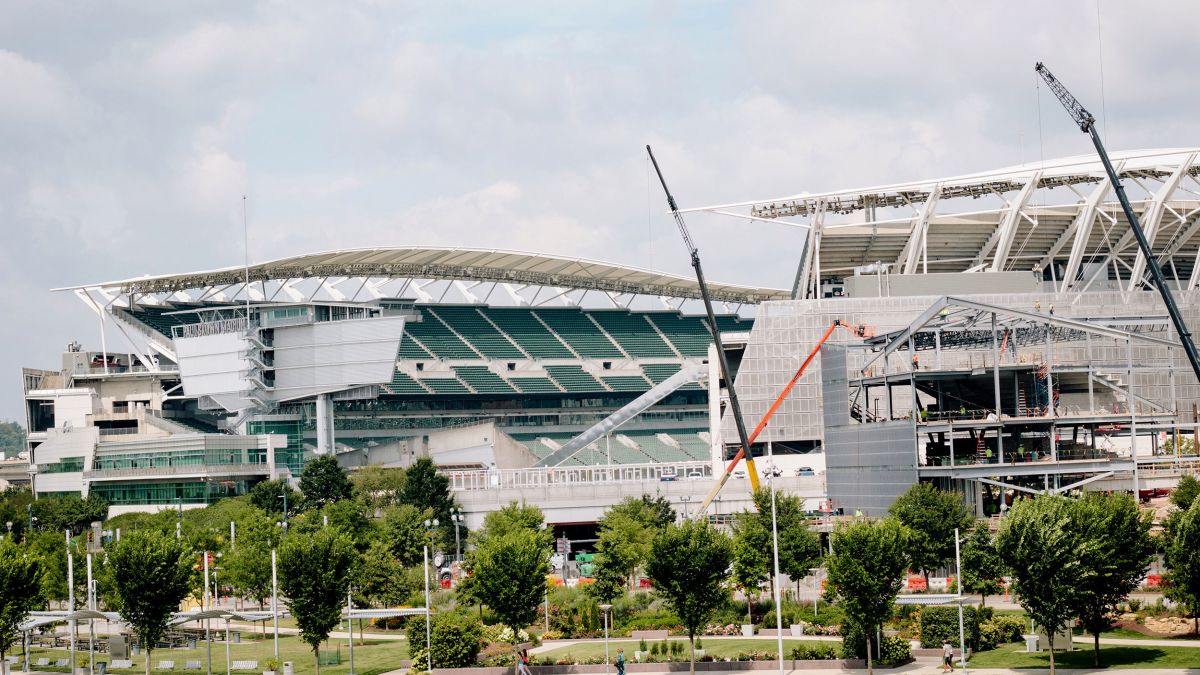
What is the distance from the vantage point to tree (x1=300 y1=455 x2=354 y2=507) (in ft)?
355

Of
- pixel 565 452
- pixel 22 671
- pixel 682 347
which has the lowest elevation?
pixel 22 671

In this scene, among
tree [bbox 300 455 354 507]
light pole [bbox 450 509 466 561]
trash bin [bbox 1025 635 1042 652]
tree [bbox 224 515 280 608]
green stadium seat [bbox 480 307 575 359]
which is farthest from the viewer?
green stadium seat [bbox 480 307 575 359]

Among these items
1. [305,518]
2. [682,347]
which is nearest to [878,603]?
[305,518]

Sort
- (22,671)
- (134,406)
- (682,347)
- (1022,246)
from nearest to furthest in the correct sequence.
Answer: (22,671), (1022,246), (134,406), (682,347)

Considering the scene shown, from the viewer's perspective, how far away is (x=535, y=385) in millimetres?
162750

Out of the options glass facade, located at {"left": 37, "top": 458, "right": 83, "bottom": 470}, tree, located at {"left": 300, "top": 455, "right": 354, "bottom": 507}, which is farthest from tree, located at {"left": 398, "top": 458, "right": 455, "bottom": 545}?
glass facade, located at {"left": 37, "top": 458, "right": 83, "bottom": 470}

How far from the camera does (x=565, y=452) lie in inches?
5221

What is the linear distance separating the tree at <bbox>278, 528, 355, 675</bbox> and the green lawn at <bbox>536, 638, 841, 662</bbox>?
810 cm

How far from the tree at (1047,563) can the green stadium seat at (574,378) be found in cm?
11713

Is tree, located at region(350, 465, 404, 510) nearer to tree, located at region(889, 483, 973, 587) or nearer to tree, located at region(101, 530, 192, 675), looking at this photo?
tree, located at region(889, 483, 973, 587)

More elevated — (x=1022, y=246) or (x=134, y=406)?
(x=1022, y=246)

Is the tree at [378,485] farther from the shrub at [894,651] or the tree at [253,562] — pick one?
the shrub at [894,651]

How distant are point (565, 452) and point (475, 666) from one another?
79.1 metres

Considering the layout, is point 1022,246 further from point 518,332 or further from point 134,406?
point 134,406
